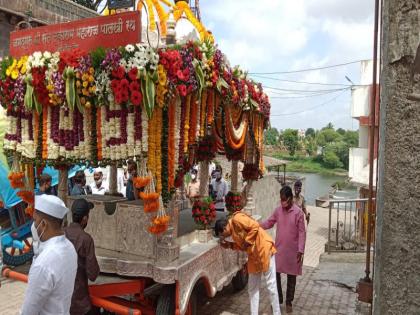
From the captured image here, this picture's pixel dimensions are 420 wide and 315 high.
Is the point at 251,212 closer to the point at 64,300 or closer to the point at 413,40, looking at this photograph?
the point at 64,300

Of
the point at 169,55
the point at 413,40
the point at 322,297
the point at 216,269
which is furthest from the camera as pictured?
the point at 322,297

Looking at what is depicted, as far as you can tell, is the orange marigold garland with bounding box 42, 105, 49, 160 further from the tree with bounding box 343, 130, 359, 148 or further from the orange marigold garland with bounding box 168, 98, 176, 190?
the tree with bounding box 343, 130, 359, 148

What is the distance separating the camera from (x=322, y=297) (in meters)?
6.45

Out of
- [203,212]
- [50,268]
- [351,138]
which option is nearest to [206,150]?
[203,212]

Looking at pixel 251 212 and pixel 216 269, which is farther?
pixel 251 212

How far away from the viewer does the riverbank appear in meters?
69.0

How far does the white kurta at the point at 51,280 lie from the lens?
2.53 meters

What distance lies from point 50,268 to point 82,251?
4.53 ft

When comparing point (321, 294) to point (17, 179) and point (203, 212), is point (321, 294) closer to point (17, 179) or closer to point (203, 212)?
point (203, 212)

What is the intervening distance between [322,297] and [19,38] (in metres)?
5.47

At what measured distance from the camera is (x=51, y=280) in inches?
101

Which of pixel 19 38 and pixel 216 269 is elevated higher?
pixel 19 38

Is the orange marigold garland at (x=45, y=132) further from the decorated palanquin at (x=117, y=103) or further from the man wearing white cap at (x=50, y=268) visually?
the man wearing white cap at (x=50, y=268)

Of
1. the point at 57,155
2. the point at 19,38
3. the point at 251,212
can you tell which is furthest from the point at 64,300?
the point at 251,212
